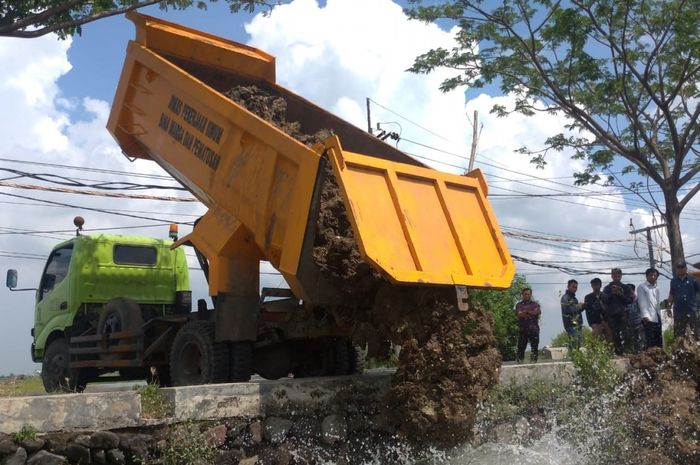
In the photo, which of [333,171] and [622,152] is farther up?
[622,152]

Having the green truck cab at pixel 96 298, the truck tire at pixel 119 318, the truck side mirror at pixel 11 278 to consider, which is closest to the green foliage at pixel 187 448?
the truck tire at pixel 119 318

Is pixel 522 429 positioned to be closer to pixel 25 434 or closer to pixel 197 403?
pixel 197 403

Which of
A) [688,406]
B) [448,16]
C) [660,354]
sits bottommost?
[688,406]

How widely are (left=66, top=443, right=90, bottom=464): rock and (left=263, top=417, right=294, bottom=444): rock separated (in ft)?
4.33

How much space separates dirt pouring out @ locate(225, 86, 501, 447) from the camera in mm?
5027

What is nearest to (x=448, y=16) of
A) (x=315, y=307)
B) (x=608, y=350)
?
(x=608, y=350)

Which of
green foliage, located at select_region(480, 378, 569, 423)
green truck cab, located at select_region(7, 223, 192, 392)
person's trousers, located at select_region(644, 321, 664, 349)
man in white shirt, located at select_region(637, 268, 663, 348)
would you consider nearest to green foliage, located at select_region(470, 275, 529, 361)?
person's trousers, located at select_region(644, 321, 664, 349)

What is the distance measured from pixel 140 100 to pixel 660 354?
6109 mm

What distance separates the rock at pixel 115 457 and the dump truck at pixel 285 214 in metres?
1.45

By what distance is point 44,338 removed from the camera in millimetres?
10023

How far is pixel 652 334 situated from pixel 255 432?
6.61 m

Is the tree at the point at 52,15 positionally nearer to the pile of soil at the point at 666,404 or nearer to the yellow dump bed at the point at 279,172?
the yellow dump bed at the point at 279,172

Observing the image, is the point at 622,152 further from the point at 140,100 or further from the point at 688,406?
the point at 140,100

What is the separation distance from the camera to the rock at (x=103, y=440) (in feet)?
15.6
